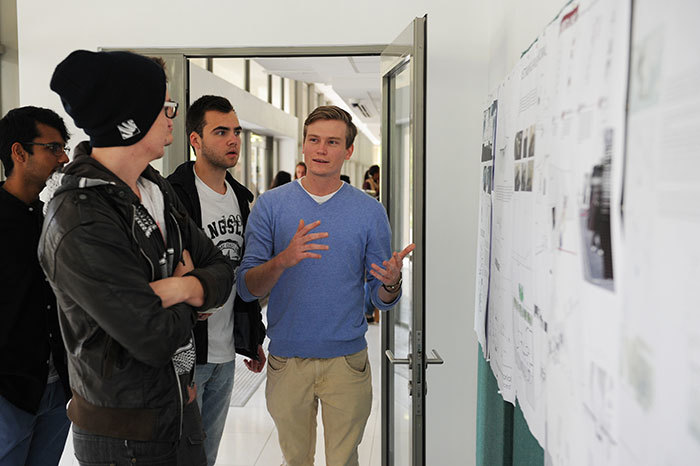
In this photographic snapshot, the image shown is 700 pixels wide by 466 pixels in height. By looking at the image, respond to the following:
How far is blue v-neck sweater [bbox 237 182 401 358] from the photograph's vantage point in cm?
246

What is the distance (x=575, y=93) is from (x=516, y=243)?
693mm

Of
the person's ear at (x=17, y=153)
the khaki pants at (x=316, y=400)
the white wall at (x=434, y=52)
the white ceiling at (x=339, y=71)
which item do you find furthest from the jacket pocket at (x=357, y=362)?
the white ceiling at (x=339, y=71)

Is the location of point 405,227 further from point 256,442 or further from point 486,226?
point 256,442

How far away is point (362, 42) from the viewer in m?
3.14

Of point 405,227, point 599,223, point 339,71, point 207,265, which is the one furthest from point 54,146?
point 339,71

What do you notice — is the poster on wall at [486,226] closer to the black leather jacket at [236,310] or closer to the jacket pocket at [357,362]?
the jacket pocket at [357,362]

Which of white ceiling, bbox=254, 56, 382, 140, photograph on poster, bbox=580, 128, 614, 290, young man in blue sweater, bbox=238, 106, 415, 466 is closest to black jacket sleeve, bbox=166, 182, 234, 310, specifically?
young man in blue sweater, bbox=238, 106, 415, 466

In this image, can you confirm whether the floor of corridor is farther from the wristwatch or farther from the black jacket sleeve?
the black jacket sleeve

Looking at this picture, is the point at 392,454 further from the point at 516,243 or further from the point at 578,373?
the point at 578,373

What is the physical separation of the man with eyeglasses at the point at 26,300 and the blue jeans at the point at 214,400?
1.98 ft

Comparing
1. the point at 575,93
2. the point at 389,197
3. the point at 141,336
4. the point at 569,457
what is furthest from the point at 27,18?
the point at 569,457

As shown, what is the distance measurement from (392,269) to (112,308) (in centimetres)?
110

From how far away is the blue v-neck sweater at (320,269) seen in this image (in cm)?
246

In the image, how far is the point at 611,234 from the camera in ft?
3.11
